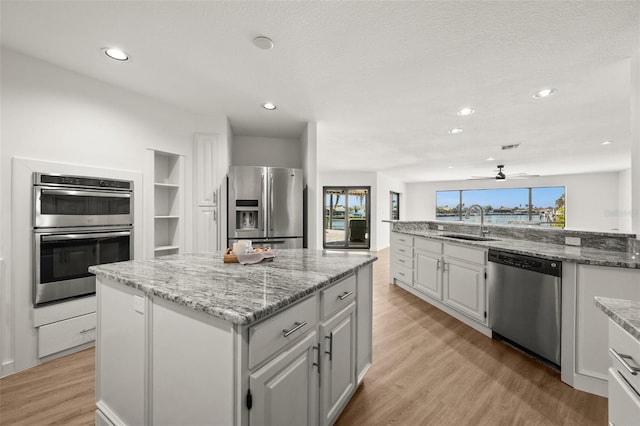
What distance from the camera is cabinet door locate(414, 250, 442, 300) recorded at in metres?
3.35

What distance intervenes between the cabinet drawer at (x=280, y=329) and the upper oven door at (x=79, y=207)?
2.38 metres

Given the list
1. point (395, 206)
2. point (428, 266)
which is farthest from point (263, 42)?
point (395, 206)

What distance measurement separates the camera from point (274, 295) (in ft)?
3.65

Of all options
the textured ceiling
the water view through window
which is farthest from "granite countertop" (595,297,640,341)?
the water view through window

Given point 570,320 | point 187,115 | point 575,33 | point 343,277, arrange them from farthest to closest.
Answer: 1. point 187,115
2. point 570,320
3. point 575,33
4. point 343,277

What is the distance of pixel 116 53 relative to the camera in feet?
6.88

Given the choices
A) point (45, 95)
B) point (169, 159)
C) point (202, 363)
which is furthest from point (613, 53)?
point (45, 95)

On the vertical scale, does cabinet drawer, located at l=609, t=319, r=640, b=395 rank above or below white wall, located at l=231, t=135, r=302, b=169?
below

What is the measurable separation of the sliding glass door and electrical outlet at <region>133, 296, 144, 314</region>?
747 centimetres

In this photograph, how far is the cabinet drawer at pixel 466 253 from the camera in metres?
2.71

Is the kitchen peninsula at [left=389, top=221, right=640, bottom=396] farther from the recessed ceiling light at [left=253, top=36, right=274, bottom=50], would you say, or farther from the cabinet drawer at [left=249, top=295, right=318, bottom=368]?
the recessed ceiling light at [left=253, top=36, right=274, bottom=50]

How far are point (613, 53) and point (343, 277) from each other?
2.59m

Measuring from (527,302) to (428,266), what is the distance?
1.33m

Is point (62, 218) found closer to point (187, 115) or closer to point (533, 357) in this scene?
point (187, 115)
